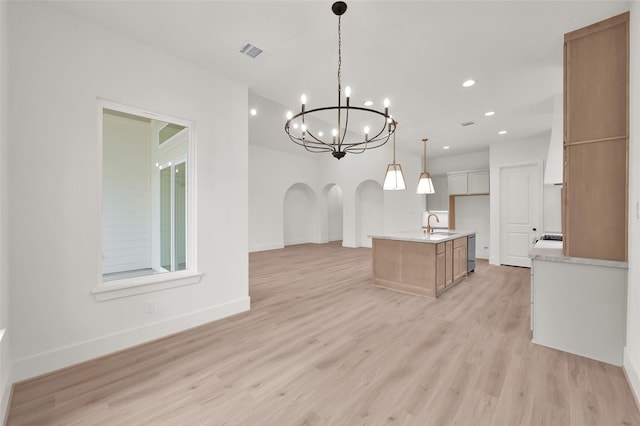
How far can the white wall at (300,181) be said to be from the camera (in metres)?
8.65

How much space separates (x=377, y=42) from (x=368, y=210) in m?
7.41

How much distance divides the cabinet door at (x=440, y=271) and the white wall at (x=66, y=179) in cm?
331

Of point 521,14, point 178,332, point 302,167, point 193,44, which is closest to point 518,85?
point 521,14

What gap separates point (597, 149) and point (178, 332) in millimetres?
4333

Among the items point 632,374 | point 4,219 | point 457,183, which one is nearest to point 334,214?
point 457,183

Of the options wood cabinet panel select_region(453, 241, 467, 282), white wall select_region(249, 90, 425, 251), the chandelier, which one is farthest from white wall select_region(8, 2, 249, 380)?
white wall select_region(249, 90, 425, 251)

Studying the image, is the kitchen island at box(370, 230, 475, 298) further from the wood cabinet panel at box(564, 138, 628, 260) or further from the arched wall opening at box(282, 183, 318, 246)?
the arched wall opening at box(282, 183, 318, 246)

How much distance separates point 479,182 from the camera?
7562 millimetres

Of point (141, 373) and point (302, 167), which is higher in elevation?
point (302, 167)

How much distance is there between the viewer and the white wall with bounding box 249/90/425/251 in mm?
8648

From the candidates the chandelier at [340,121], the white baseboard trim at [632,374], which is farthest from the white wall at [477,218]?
the white baseboard trim at [632,374]

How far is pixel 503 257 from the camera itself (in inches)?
257

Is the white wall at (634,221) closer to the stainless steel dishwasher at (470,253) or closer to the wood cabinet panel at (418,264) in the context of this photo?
the wood cabinet panel at (418,264)

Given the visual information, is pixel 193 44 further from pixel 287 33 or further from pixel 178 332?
pixel 178 332
